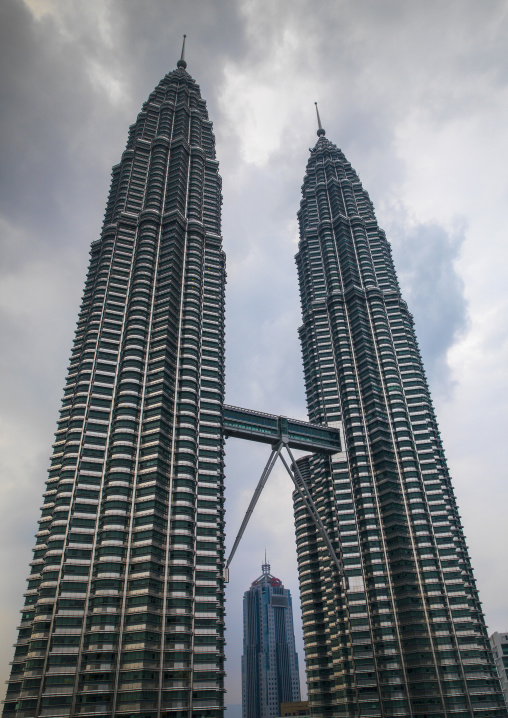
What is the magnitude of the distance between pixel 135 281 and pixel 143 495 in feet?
185

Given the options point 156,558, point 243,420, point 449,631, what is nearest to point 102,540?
point 156,558

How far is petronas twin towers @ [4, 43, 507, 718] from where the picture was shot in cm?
8575

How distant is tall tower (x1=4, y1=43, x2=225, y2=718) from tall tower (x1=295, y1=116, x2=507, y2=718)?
113ft

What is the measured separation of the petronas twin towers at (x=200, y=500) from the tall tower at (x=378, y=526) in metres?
0.43

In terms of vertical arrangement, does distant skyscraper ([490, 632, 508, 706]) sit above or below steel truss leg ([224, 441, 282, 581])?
below

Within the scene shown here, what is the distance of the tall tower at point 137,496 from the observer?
82.6m

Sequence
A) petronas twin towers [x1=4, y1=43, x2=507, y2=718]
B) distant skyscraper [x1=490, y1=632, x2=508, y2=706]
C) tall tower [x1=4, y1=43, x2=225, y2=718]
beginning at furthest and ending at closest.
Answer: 1. distant skyscraper [x1=490, y1=632, x2=508, y2=706]
2. petronas twin towers [x1=4, y1=43, x2=507, y2=718]
3. tall tower [x1=4, y1=43, x2=225, y2=718]

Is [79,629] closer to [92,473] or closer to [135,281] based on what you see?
[92,473]

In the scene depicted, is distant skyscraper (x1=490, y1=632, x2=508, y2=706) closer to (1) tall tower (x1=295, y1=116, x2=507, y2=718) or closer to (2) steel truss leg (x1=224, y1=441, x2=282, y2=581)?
(1) tall tower (x1=295, y1=116, x2=507, y2=718)

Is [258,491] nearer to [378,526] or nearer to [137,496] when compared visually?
[378,526]

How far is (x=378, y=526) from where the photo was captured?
122 metres

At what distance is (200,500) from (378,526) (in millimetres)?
43734

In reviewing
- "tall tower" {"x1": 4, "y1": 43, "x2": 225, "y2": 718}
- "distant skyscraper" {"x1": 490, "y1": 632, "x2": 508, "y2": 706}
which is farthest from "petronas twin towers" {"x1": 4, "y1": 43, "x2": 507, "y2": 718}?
"distant skyscraper" {"x1": 490, "y1": 632, "x2": 508, "y2": 706}

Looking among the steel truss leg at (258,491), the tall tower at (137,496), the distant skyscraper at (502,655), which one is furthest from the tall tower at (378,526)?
the distant skyscraper at (502,655)
